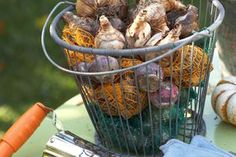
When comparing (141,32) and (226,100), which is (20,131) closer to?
(141,32)

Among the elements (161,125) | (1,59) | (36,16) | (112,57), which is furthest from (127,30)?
(36,16)

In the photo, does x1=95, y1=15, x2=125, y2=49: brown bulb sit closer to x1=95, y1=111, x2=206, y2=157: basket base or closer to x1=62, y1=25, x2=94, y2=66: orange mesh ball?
x1=62, y1=25, x2=94, y2=66: orange mesh ball

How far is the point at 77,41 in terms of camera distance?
92 centimetres

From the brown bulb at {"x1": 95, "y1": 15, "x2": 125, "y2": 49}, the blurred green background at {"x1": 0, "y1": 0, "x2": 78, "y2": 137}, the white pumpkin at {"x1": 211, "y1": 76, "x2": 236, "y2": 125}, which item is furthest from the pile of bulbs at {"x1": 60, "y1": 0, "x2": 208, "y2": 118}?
the blurred green background at {"x1": 0, "y1": 0, "x2": 78, "y2": 137}

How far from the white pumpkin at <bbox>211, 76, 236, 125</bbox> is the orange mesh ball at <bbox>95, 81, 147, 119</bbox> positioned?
0.63ft

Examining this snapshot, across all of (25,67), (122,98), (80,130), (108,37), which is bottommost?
(25,67)

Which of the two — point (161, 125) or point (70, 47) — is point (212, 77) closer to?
point (161, 125)

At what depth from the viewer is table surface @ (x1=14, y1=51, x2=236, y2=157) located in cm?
101

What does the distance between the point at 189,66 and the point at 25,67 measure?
3.60 feet

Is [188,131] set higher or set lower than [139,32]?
lower

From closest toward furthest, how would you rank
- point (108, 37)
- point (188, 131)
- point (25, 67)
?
point (108, 37), point (188, 131), point (25, 67)

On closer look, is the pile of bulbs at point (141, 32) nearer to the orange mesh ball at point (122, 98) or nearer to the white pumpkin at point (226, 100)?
the orange mesh ball at point (122, 98)

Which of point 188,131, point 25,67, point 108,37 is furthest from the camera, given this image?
point 25,67

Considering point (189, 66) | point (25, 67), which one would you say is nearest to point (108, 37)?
point (189, 66)
